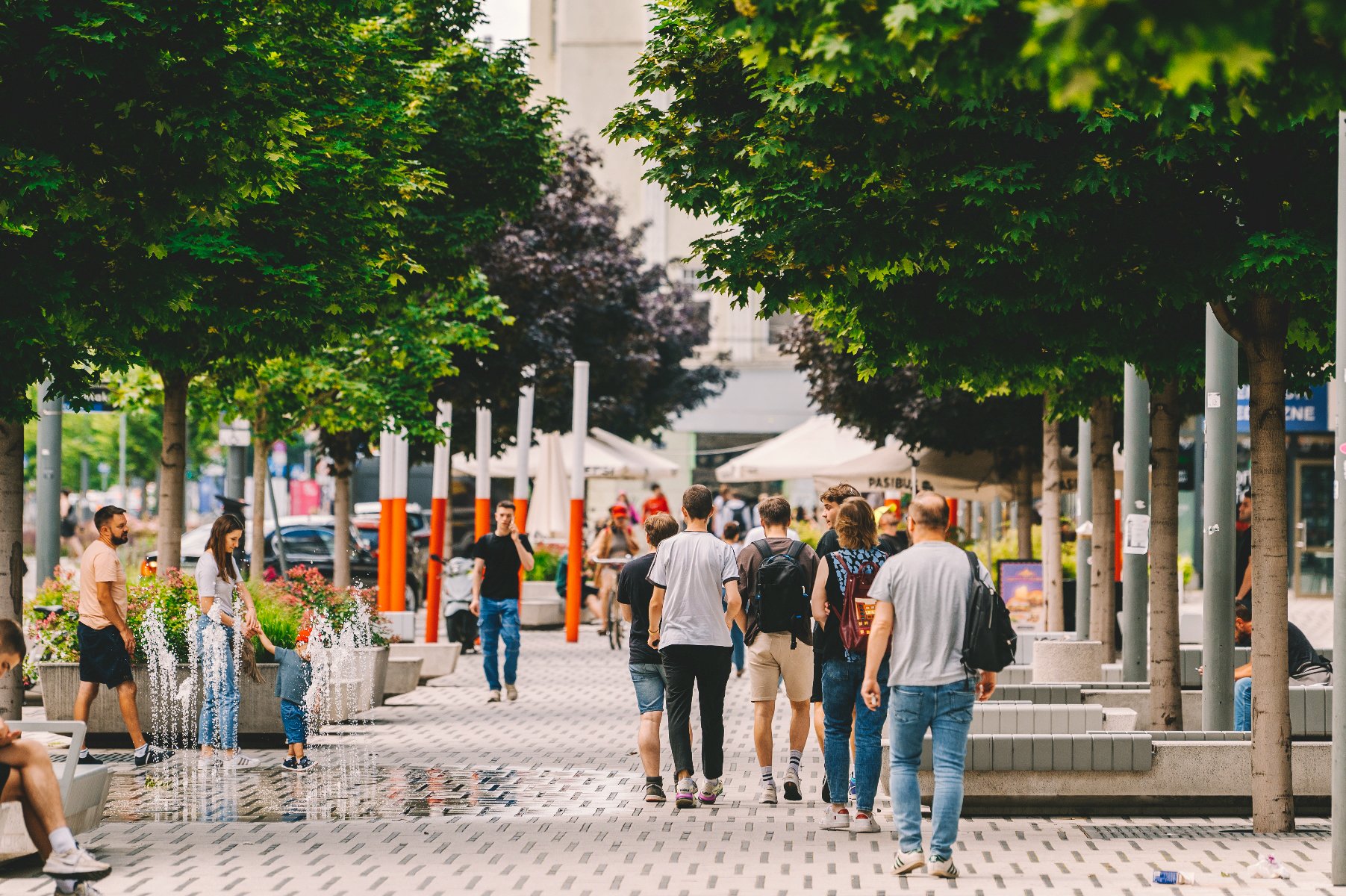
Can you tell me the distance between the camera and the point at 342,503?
968 inches

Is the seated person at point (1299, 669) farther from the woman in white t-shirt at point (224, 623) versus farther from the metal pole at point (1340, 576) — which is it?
the woman in white t-shirt at point (224, 623)

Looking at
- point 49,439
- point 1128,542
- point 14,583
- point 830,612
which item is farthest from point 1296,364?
point 49,439

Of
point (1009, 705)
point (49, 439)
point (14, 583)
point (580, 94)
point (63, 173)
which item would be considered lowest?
point (1009, 705)

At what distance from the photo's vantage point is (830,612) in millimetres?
9172

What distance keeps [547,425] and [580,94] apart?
3205 cm

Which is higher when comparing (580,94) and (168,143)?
(580,94)

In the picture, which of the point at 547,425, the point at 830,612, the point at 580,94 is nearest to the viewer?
the point at 830,612

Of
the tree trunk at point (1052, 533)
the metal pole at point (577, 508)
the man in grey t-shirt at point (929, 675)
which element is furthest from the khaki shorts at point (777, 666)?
the metal pole at point (577, 508)

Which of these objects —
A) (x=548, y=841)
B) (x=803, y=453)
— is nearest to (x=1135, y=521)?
(x=548, y=841)

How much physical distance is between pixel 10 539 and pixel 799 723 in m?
4.78

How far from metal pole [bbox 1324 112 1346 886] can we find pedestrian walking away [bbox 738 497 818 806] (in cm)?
327

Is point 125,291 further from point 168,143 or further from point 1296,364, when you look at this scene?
point 1296,364

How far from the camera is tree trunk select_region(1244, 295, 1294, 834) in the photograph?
344 inches

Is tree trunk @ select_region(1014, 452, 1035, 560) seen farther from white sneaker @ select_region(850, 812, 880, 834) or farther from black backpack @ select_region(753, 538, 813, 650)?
white sneaker @ select_region(850, 812, 880, 834)
